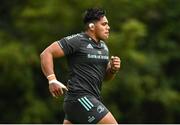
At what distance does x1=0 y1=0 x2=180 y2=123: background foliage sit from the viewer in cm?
1873

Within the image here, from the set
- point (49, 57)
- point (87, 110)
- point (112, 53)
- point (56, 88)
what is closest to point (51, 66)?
point (49, 57)

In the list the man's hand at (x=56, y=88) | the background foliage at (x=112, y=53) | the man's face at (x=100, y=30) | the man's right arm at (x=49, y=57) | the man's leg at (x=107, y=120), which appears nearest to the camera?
the man's hand at (x=56, y=88)

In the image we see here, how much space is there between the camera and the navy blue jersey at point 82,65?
734 cm

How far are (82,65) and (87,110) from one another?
0.42 m

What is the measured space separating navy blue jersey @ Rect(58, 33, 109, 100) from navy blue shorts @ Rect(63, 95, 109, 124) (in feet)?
0.18

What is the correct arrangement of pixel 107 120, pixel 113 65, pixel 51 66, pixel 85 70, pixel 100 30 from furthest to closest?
pixel 113 65, pixel 100 30, pixel 85 70, pixel 107 120, pixel 51 66

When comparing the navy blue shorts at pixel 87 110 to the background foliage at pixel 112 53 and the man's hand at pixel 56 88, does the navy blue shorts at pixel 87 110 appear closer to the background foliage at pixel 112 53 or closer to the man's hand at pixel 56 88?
the man's hand at pixel 56 88

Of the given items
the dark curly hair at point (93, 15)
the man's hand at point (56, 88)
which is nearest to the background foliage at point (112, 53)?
the dark curly hair at point (93, 15)

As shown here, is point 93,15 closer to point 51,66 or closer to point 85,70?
point 85,70

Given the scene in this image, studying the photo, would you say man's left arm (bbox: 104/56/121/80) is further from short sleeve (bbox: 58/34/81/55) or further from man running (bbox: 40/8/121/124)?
short sleeve (bbox: 58/34/81/55)

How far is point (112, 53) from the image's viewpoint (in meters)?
18.7

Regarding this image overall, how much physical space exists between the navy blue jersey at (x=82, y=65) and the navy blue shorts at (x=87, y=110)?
56mm

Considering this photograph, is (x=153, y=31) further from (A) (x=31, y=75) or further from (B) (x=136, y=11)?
(A) (x=31, y=75)

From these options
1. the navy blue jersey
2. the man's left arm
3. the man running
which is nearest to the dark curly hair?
the man running
